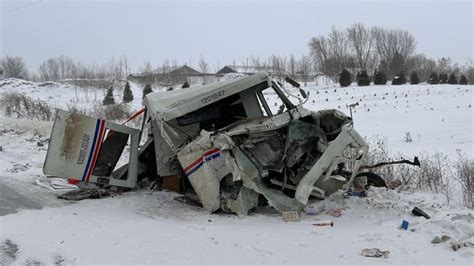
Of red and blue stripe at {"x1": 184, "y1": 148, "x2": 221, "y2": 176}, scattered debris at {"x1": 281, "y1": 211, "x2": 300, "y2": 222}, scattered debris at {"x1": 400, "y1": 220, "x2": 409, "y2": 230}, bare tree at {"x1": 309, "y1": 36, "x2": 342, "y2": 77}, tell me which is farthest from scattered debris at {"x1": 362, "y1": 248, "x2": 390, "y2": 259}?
bare tree at {"x1": 309, "y1": 36, "x2": 342, "y2": 77}

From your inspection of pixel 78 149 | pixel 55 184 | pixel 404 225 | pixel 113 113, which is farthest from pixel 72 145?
pixel 113 113

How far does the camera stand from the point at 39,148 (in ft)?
31.9

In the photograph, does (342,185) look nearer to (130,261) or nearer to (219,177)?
(219,177)

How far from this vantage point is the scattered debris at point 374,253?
374 centimetres

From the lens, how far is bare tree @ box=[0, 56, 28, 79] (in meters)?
54.3

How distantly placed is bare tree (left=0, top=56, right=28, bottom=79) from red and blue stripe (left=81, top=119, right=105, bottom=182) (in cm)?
5462

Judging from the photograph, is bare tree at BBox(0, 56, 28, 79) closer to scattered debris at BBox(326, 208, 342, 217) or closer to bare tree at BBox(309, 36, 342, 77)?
bare tree at BBox(309, 36, 342, 77)

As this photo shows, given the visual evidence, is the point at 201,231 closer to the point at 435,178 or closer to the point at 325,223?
the point at 325,223

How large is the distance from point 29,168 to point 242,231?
516 centimetres

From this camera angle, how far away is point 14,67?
2243 inches

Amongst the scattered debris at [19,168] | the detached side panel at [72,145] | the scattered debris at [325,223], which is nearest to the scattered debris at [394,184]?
the scattered debris at [325,223]

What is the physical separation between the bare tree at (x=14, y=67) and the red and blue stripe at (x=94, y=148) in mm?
54623

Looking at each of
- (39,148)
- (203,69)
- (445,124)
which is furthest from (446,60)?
(39,148)

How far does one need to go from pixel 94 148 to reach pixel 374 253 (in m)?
4.06
